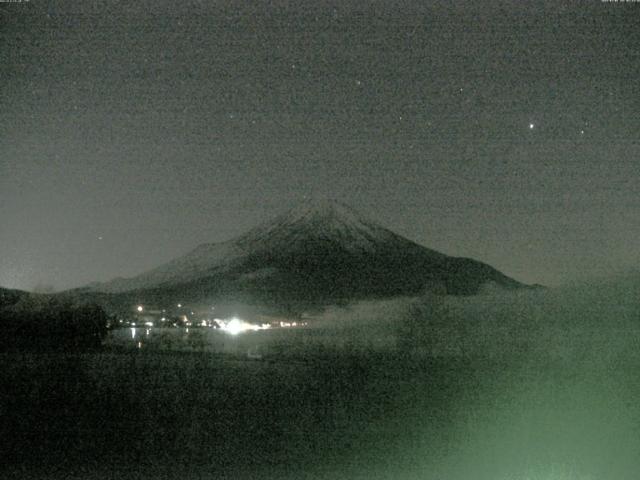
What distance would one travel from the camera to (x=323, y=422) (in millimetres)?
15711

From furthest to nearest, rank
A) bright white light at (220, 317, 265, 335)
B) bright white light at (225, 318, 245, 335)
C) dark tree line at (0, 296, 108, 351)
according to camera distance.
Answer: bright white light at (220, 317, 265, 335), bright white light at (225, 318, 245, 335), dark tree line at (0, 296, 108, 351)

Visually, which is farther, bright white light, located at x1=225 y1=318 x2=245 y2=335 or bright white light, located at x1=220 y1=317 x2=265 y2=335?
bright white light, located at x1=220 y1=317 x2=265 y2=335

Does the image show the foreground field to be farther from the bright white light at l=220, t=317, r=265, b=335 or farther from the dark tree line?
the bright white light at l=220, t=317, r=265, b=335

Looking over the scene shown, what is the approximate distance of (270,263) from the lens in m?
164

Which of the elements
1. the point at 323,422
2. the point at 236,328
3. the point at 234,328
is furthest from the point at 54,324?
the point at 236,328

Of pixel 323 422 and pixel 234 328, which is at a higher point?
pixel 234 328

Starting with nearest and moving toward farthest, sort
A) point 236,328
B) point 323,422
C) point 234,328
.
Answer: point 323,422, point 234,328, point 236,328

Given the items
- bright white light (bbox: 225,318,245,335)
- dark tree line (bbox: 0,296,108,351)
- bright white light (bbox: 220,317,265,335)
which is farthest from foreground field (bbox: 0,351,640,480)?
bright white light (bbox: 220,317,265,335)

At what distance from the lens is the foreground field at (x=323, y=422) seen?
12156 mm

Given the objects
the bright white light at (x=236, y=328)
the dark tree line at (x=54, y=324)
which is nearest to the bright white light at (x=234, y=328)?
the bright white light at (x=236, y=328)

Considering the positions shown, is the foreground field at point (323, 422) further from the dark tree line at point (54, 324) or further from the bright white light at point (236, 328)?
the bright white light at point (236, 328)

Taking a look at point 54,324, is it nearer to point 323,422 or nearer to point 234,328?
point 234,328

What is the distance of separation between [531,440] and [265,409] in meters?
5.56

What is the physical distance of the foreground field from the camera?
1216 centimetres
